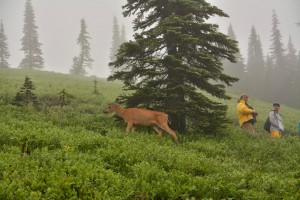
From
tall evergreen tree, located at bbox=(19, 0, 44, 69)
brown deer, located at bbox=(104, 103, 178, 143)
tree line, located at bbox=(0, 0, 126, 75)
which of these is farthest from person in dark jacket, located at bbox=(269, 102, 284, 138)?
tall evergreen tree, located at bbox=(19, 0, 44, 69)

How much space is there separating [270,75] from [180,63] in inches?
2577

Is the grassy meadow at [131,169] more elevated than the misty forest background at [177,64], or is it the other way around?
the misty forest background at [177,64]

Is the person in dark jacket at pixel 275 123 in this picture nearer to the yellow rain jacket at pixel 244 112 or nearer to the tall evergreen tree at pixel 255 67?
the yellow rain jacket at pixel 244 112

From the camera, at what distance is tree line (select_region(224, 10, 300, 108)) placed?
7111 centimetres

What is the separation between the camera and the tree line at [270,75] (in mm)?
71113

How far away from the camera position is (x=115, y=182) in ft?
24.4

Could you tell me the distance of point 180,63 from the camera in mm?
15367

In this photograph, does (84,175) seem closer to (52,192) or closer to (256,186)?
(52,192)

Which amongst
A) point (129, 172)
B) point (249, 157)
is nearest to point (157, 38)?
point (249, 157)

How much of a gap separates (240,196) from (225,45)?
9471 millimetres

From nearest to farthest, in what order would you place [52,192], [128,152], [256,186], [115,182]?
[52,192] < [115,182] < [256,186] < [128,152]

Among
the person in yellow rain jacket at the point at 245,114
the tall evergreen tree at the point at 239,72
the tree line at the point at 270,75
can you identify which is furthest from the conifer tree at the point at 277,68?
the person in yellow rain jacket at the point at 245,114

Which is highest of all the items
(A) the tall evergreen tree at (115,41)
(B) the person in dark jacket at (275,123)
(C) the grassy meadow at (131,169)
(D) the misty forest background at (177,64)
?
(A) the tall evergreen tree at (115,41)

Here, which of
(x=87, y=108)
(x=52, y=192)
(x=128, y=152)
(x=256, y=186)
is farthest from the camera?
(x=87, y=108)
